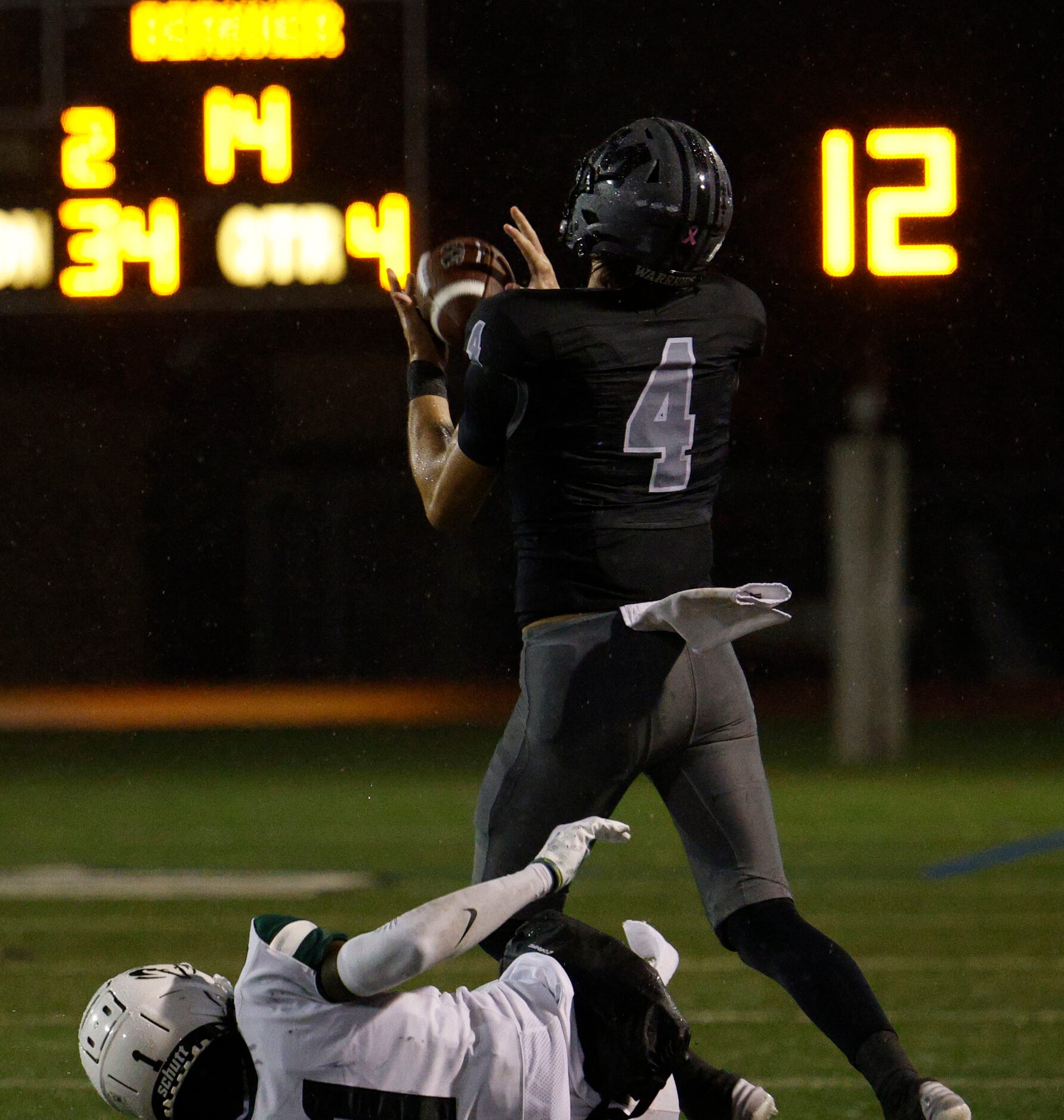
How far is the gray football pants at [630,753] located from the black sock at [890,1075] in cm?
28

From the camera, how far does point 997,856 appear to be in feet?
24.5

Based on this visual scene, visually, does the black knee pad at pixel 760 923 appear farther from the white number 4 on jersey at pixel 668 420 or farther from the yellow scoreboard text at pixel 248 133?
the yellow scoreboard text at pixel 248 133

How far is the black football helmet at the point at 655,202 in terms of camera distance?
2.97 metres

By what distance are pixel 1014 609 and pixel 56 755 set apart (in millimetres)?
9297

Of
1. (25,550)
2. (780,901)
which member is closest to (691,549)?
(780,901)

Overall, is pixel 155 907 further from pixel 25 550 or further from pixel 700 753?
pixel 25 550

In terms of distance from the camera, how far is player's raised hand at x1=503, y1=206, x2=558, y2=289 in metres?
3.26

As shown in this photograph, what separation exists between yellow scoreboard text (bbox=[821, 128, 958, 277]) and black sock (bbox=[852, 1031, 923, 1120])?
540 cm

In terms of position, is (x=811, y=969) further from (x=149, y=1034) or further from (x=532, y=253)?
(x=532, y=253)

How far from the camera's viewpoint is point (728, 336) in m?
3.05

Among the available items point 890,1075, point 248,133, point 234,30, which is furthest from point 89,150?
point 890,1075

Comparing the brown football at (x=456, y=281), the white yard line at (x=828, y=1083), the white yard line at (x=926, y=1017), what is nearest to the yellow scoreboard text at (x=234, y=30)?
the brown football at (x=456, y=281)

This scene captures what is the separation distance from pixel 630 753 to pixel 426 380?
0.76 metres

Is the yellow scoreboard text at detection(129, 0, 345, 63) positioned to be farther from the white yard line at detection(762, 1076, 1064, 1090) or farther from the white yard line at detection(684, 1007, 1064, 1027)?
the white yard line at detection(762, 1076, 1064, 1090)
